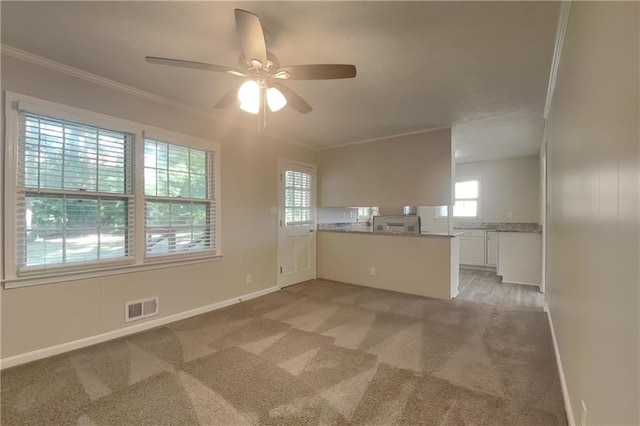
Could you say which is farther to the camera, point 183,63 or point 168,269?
point 168,269

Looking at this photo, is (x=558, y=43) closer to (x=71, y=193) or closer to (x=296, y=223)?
(x=296, y=223)

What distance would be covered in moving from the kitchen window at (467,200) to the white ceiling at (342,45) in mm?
3201

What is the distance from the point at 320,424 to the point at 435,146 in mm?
3638

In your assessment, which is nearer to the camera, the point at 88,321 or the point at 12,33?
the point at 12,33

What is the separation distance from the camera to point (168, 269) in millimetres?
3096

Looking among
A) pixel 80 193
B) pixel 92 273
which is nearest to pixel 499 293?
pixel 92 273

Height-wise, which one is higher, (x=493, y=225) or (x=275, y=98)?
(x=275, y=98)

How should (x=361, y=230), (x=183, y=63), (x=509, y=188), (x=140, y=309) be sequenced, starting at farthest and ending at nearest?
(x=509, y=188) → (x=361, y=230) → (x=140, y=309) → (x=183, y=63)

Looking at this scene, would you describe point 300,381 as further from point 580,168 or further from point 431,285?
point 431,285

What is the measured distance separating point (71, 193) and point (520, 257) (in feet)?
19.7

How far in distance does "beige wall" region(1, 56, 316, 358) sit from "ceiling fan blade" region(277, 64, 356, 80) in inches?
75.2

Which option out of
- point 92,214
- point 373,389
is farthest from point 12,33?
point 373,389

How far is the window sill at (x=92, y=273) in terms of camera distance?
2.20 m

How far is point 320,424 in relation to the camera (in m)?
1.58
